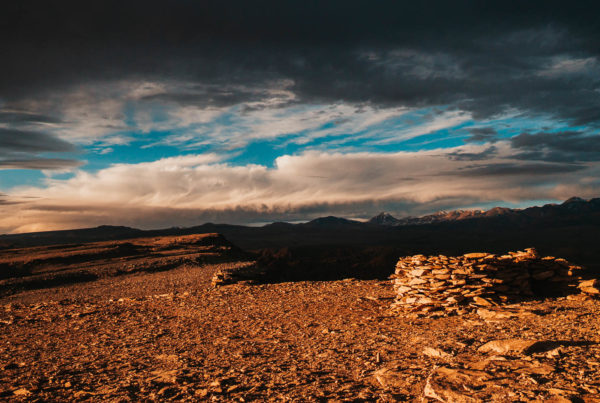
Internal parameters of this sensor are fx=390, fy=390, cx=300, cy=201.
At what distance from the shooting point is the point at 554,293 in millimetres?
13930

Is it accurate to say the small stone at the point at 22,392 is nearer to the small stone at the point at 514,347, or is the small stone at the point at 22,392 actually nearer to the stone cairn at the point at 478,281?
the small stone at the point at 514,347

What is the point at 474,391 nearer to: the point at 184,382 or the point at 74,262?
the point at 184,382

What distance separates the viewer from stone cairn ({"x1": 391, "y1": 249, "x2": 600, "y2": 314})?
40.3 feet

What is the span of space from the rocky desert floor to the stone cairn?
830mm

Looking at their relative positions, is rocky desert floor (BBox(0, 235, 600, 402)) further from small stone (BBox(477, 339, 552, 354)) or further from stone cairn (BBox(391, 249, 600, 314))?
stone cairn (BBox(391, 249, 600, 314))

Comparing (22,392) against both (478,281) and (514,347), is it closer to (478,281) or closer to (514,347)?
(514,347)

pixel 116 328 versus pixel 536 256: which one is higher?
pixel 536 256

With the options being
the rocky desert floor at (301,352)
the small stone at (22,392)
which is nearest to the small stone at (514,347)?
the rocky desert floor at (301,352)

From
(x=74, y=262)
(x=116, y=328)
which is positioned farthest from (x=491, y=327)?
(x=74, y=262)

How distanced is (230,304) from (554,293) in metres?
12.0

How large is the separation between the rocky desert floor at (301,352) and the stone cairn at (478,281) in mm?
830

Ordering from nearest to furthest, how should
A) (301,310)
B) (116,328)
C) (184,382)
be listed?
(184,382) < (116,328) < (301,310)

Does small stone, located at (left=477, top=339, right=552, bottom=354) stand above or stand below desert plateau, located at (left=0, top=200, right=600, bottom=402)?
above

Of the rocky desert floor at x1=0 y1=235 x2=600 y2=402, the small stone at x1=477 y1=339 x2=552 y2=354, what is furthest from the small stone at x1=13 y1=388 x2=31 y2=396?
the small stone at x1=477 y1=339 x2=552 y2=354
